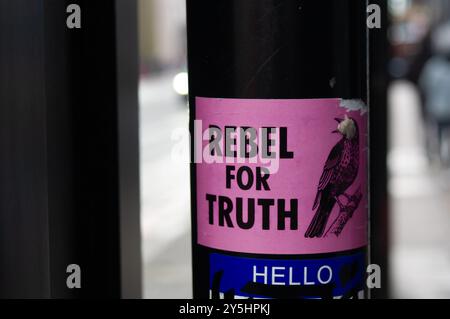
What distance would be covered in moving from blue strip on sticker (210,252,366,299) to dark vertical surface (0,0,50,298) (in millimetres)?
801

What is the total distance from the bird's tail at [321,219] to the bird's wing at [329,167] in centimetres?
2

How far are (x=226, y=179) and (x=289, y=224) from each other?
228 millimetres

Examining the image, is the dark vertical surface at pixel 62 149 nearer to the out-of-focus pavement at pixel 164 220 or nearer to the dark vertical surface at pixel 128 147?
the dark vertical surface at pixel 128 147

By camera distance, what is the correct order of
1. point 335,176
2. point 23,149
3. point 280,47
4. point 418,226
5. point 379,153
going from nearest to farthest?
point 280,47
point 335,176
point 23,149
point 379,153
point 418,226

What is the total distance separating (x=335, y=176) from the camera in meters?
2.73

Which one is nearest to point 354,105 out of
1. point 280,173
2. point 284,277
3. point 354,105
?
point 354,105


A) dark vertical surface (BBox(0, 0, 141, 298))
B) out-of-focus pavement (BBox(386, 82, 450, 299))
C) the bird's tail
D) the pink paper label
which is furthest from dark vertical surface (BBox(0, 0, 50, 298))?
out-of-focus pavement (BBox(386, 82, 450, 299))

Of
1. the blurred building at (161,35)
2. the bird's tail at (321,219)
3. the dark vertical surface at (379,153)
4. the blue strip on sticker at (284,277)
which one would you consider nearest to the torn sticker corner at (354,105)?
the bird's tail at (321,219)

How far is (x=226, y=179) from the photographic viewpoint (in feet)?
8.91

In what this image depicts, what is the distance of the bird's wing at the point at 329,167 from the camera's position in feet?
8.85

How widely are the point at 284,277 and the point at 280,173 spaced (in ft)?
1.01

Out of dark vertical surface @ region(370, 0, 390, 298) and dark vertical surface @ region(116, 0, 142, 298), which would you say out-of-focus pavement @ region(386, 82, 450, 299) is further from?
dark vertical surface @ region(116, 0, 142, 298)

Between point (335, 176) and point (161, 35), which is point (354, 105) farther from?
point (161, 35)
